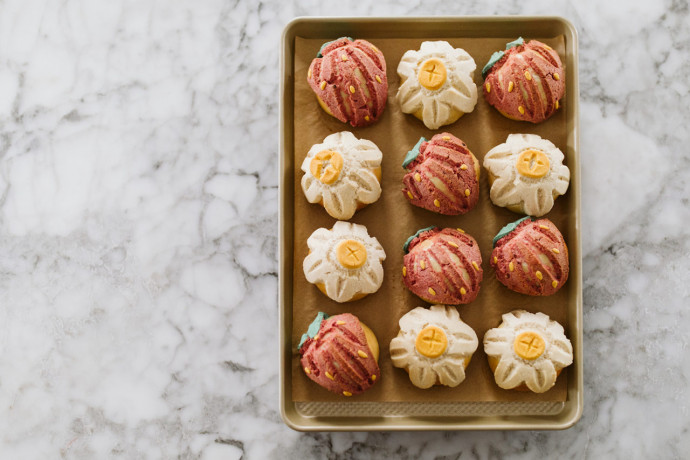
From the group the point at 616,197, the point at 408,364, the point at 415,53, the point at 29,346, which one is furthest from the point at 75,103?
the point at 616,197

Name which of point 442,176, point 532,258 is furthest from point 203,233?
point 532,258

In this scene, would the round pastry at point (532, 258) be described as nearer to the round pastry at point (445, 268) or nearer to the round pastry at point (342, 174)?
the round pastry at point (445, 268)

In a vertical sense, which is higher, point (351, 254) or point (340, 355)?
point (351, 254)

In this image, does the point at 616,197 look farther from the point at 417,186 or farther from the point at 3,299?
the point at 3,299

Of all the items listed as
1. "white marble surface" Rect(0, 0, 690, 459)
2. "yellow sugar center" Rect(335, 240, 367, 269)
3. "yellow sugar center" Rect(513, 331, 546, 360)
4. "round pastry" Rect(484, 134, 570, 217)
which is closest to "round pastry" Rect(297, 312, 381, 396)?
"yellow sugar center" Rect(335, 240, 367, 269)

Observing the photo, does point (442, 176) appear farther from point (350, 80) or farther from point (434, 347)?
point (434, 347)
